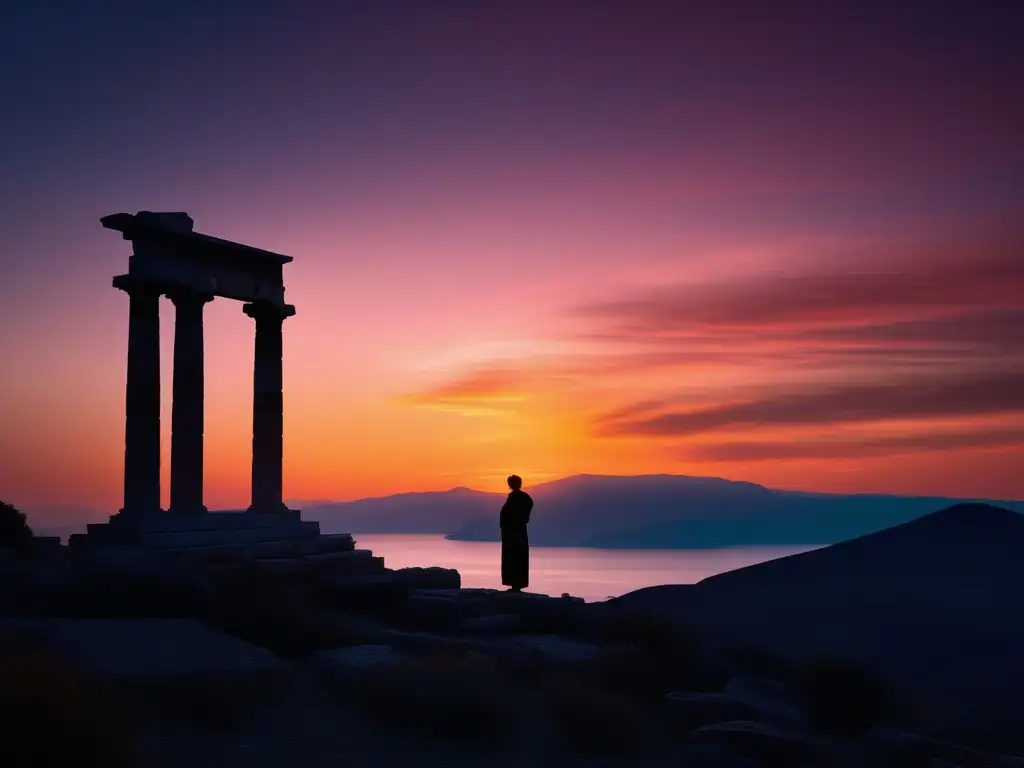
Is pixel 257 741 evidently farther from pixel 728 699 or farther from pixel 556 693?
pixel 728 699

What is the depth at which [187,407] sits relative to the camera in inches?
1038

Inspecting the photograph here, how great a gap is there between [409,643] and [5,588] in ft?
26.1

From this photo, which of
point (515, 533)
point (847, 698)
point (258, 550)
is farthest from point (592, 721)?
point (258, 550)

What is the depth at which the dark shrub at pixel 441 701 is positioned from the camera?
42.6 feet

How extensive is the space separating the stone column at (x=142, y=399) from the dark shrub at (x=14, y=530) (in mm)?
3820

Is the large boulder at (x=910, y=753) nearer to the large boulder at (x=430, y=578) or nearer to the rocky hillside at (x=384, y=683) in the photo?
the rocky hillside at (x=384, y=683)

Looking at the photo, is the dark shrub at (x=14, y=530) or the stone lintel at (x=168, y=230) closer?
the stone lintel at (x=168, y=230)

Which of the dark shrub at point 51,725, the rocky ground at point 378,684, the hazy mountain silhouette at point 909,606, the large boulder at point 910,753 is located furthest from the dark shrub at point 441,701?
the hazy mountain silhouette at point 909,606

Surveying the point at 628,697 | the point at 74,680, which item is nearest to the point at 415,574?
the point at 628,697

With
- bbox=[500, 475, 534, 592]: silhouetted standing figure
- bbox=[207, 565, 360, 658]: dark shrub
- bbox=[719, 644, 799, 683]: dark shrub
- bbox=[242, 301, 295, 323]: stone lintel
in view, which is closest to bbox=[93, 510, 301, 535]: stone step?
bbox=[242, 301, 295, 323]: stone lintel

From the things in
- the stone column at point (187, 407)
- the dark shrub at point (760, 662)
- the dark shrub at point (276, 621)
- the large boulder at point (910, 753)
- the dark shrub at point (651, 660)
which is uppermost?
the stone column at point (187, 407)

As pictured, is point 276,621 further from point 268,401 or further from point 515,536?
point 268,401

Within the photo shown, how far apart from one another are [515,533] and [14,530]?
13.9 m

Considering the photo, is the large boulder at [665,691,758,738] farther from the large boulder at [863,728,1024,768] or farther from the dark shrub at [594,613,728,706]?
the large boulder at [863,728,1024,768]
